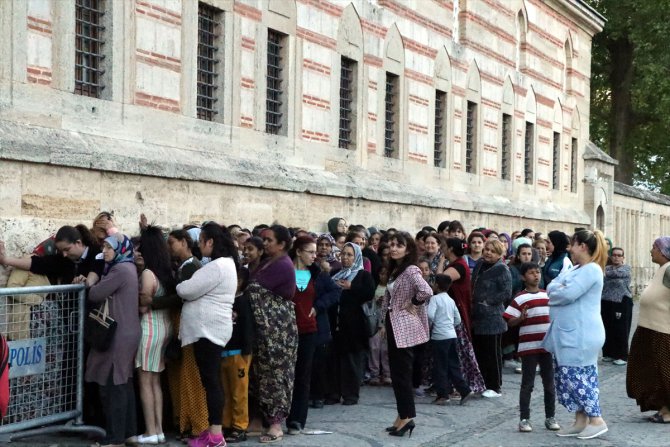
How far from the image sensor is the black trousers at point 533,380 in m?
9.77

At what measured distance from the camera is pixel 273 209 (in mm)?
15625

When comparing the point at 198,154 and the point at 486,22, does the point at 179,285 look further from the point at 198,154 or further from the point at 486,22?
the point at 486,22

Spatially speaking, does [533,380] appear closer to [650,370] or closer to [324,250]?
[650,370]

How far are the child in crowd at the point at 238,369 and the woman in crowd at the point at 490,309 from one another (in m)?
3.54

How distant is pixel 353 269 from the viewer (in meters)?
11.4

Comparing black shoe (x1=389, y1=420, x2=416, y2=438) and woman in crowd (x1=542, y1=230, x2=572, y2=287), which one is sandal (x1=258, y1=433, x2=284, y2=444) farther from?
woman in crowd (x1=542, y1=230, x2=572, y2=287)

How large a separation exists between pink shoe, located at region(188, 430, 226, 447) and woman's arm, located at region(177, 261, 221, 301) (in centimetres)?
113

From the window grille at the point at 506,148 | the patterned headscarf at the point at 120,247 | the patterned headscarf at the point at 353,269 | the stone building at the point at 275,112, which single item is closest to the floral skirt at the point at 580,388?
the patterned headscarf at the point at 353,269

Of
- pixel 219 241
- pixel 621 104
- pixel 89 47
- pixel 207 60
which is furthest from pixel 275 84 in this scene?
pixel 621 104

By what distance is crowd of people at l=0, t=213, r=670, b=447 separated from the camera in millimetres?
8625

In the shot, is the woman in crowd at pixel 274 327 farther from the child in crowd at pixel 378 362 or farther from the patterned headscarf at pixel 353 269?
the child in crowd at pixel 378 362

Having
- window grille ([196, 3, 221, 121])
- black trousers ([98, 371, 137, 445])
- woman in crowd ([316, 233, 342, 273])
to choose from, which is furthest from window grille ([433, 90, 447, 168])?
black trousers ([98, 371, 137, 445])

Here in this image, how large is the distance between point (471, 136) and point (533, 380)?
14.8 m

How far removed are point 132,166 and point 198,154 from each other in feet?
5.50
